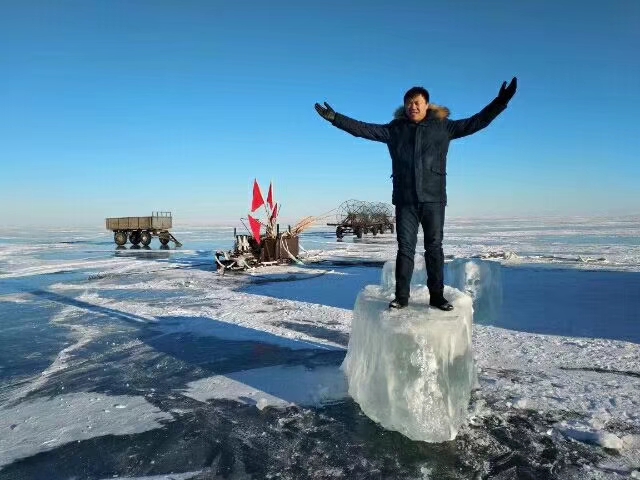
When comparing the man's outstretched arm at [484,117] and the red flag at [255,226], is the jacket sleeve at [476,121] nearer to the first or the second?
the man's outstretched arm at [484,117]

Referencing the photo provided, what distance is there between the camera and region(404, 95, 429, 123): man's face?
368cm

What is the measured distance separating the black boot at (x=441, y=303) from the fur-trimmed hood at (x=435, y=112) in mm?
1456

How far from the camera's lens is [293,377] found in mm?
4598

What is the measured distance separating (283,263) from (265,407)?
13894 mm

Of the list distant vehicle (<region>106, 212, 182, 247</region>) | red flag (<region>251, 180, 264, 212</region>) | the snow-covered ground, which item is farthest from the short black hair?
distant vehicle (<region>106, 212, 182, 247</region>)

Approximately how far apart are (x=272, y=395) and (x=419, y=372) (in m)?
1.48

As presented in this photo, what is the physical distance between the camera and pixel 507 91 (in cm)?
356

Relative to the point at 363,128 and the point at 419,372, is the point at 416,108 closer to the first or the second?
the point at 363,128

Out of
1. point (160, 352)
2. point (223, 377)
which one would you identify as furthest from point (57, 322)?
point (223, 377)

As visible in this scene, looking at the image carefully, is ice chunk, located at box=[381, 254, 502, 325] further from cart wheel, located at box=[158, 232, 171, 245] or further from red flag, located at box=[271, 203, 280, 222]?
cart wheel, located at box=[158, 232, 171, 245]

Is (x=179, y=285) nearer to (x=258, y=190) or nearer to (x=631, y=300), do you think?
(x=258, y=190)

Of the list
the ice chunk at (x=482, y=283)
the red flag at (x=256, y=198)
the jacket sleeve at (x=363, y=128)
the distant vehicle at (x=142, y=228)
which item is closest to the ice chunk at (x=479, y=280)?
the ice chunk at (x=482, y=283)

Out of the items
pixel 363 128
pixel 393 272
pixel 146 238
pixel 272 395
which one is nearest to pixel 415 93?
pixel 363 128

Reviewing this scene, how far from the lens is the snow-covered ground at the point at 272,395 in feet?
9.63
